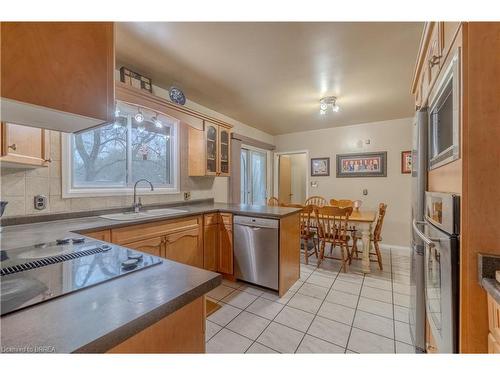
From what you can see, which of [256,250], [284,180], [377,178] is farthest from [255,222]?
[284,180]

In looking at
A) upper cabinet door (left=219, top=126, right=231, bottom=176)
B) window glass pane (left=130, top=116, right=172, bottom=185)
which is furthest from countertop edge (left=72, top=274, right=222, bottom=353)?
upper cabinet door (left=219, top=126, right=231, bottom=176)

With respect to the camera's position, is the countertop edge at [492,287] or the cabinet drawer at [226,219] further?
the cabinet drawer at [226,219]

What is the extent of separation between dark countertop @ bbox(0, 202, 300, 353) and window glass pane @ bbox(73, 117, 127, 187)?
5.95 ft

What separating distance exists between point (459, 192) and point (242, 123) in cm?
370

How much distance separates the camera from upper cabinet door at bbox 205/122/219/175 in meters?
3.08

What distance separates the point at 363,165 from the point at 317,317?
125 inches

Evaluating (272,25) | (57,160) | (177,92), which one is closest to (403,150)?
(272,25)

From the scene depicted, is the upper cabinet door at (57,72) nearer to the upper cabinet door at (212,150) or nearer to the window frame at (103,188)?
the window frame at (103,188)

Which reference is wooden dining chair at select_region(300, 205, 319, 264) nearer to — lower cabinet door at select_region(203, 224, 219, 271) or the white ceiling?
lower cabinet door at select_region(203, 224, 219, 271)

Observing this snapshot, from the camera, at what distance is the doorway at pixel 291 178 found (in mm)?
5211

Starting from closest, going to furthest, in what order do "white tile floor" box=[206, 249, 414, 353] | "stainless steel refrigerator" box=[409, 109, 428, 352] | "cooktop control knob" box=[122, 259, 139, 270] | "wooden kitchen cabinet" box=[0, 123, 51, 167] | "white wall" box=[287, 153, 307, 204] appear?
"cooktop control knob" box=[122, 259, 139, 270] < "wooden kitchen cabinet" box=[0, 123, 51, 167] < "stainless steel refrigerator" box=[409, 109, 428, 352] < "white tile floor" box=[206, 249, 414, 353] < "white wall" box=[287, 153, 307, 204]

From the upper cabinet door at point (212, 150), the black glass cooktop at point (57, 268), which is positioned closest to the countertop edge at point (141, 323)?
the black glass cooktop at point (57, 268)

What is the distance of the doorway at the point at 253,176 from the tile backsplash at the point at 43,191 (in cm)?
Answer: 247
